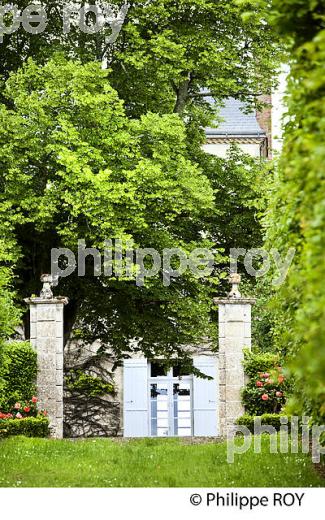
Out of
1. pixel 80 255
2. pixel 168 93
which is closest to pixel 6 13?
pixel 168 93

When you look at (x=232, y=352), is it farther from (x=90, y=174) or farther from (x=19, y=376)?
(x=90, y=174)

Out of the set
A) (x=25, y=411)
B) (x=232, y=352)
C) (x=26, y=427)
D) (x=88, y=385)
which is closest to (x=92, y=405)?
(x=88, y=385)

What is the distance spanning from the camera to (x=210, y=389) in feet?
90.0

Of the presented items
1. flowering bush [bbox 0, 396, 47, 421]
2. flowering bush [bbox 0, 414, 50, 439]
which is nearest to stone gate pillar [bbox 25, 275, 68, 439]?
flowering bush [bbox 0, 396, 47, 421]

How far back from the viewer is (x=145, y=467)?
12844 millimetres

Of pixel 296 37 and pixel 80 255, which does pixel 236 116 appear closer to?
pixel 80 255

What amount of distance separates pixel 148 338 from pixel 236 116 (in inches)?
599

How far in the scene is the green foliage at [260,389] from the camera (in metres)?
18.0

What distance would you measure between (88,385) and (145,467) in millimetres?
14479

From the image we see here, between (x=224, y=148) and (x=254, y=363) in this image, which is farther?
(x=224, y=148)

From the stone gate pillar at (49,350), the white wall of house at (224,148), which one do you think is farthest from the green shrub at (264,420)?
the white wall of house at (224,148)

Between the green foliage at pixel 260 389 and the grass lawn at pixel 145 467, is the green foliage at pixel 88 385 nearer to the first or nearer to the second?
the green foliage at pixel 260 389

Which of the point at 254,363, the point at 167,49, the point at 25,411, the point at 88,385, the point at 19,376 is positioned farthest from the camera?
the point at 88,385

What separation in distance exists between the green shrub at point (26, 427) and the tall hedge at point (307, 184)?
8.59 meters
